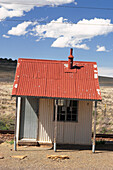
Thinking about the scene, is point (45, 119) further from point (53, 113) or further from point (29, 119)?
point (29, 119)

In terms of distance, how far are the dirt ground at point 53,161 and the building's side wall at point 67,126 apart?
2.01ft

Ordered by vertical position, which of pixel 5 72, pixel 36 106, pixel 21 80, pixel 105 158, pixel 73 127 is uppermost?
pixel 5 72

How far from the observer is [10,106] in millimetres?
23094

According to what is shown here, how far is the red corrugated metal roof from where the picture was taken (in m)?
11.5

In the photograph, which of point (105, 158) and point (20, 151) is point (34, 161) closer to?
point (20, 151)

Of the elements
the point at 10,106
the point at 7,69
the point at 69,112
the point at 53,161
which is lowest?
the point at 53,161

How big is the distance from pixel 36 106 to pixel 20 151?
7.55 ft

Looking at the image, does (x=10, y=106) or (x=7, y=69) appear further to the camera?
(x=7, y=69)

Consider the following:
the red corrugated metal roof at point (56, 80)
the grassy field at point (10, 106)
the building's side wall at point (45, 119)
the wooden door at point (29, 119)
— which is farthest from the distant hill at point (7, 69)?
the building's side wall at point (45, 119)

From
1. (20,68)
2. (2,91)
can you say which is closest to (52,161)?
(20,68)

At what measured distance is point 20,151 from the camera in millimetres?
11367

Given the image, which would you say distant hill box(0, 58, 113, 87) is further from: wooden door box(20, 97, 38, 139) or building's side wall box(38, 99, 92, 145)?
building's side wall box(38, 99, 92, 145)

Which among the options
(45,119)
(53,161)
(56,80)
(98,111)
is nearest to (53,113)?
(45,119)

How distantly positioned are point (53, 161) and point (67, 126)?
250cm
